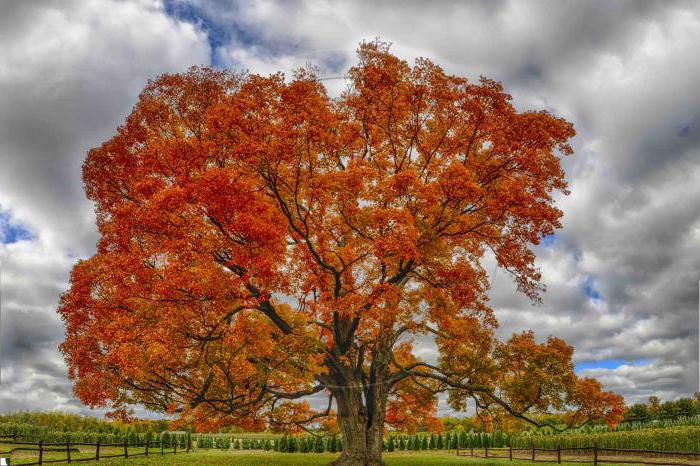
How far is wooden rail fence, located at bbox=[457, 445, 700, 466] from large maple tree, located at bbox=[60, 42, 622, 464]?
7.33m

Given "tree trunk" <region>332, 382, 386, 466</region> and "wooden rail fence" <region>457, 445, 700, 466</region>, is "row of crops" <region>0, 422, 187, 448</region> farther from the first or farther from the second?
"wooden rail fence" <region>457, 445, 700, 466</region>

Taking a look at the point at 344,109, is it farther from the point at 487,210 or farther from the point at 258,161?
the point at 487,210

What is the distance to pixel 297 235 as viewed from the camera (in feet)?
52.6

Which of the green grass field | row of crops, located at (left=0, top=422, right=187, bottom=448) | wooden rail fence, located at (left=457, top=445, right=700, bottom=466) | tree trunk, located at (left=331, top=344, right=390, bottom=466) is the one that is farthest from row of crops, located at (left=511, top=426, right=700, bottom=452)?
row of crops, located at (left=0, top=422, right=187, bottom=448)

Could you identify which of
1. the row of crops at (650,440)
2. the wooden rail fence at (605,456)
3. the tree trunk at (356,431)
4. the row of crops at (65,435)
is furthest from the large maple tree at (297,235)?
the row of crops at (65,435)

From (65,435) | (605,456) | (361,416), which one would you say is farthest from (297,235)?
(65,435)

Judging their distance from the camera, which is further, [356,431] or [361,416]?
[361,416]

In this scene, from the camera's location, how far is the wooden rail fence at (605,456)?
2327 cm

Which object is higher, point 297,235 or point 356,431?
point 297,235

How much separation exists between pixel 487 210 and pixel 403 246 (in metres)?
3.21

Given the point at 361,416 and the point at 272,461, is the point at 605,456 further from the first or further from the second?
the point at 361,416

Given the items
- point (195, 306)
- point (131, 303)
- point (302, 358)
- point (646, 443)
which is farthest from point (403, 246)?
point (646, 443)

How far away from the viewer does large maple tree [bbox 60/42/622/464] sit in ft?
43.7

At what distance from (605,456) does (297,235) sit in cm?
2691
